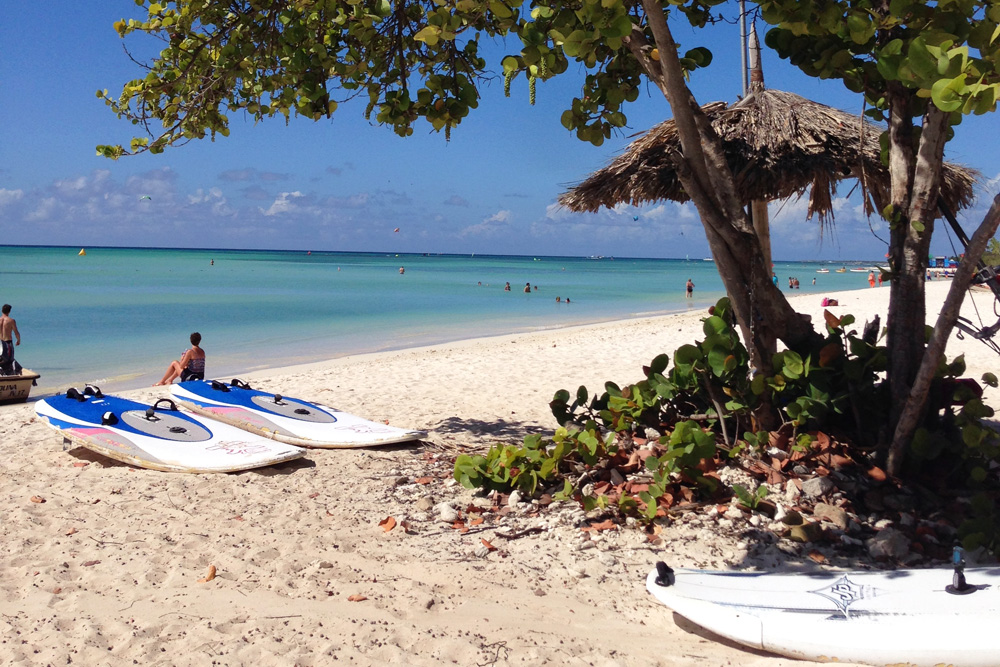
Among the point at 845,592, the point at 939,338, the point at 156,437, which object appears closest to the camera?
the point at 845,592

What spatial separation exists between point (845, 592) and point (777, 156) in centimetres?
320

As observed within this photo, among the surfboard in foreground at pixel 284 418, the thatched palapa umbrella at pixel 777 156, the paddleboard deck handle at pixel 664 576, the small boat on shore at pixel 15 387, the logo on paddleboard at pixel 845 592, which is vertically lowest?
the small boat on shore at pixel 15 387

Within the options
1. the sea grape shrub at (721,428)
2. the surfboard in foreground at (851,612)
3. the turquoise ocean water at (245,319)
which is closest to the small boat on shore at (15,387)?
the turquoise ocean water at (245,319)

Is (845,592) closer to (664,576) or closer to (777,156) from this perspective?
(664,576)

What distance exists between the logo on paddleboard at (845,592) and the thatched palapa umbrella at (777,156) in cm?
287

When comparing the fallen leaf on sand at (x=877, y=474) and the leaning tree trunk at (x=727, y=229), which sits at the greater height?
the leaning tree trunk at (x=727, y=229)

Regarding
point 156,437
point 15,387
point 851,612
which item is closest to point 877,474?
point 851,612

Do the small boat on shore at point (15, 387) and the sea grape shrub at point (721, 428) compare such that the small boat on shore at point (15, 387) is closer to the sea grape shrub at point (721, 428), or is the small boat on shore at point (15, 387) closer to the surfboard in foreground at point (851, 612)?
the sea grape shrub at point (721, 428)

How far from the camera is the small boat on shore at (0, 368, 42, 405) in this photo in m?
9.50

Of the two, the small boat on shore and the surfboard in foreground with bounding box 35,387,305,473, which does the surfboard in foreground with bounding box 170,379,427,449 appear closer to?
the surfboard in foreground with bounding box 35,387,305,473

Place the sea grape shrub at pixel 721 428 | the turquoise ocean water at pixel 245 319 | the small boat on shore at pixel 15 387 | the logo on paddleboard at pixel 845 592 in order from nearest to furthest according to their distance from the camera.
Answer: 1. the logo on paddleboard at pixel 845 592
2. the sea grape shrub at pixel 721 428
3. the small boat on shore at pixel 15 387
4. the turquoise ocean water at pixel 245 319

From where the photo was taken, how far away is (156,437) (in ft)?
17.5

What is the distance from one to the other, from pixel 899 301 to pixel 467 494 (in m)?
2.72

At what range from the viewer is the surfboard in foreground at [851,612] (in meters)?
2.53
